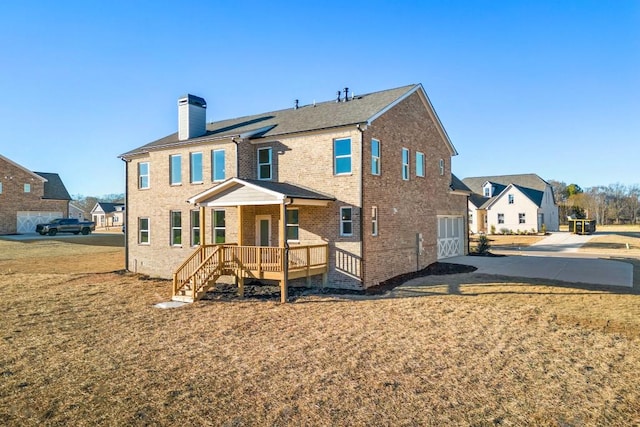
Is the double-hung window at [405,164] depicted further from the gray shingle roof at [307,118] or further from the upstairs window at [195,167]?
the upstairs window at [195,167]

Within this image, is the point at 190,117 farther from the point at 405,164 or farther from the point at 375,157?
the point at 405,164

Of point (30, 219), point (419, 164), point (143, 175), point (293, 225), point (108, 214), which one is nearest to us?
point (293, 225)

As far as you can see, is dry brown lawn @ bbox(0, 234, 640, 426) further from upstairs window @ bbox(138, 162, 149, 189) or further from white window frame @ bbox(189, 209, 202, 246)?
upstairs window @ bbox(138, 162, 149, 189)

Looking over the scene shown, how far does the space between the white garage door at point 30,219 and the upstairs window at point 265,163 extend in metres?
44.0

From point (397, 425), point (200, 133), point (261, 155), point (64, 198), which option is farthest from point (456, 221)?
point (64, 198)

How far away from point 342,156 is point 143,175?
1183 centimetres

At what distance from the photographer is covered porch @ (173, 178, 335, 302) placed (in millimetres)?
14766

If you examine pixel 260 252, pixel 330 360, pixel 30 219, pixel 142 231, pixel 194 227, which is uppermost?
pixel 30 219

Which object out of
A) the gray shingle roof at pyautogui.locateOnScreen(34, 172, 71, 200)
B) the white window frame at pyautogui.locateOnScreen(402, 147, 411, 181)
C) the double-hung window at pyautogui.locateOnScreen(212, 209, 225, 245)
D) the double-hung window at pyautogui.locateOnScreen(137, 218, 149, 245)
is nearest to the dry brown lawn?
the double-hung window at pyautogui.locateOnScreen(212, 209, 225, 245)

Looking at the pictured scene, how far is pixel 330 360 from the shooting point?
8453 millimetres

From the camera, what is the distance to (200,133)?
70.5ft

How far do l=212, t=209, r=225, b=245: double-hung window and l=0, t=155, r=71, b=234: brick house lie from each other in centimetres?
4098

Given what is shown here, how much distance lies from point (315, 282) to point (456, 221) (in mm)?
13033

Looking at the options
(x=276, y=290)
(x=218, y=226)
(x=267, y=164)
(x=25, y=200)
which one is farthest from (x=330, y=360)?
A: (x=25, y=200)
